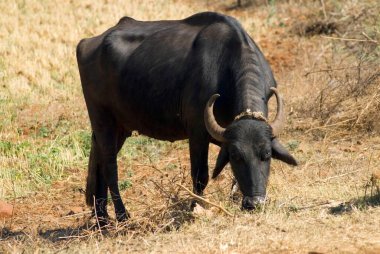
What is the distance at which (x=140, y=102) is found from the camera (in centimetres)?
766

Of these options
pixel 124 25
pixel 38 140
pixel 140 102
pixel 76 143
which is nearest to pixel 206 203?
pixel 140 102

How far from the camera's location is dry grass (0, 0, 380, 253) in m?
5.86

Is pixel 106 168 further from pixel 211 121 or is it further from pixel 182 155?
pixel 182 155

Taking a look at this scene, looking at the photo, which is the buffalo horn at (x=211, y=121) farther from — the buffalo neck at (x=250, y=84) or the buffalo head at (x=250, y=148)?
the buffalo neck at (x=250, y=84)

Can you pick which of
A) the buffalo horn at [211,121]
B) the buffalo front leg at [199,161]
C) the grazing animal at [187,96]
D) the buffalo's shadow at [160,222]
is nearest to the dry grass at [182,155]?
the buffalo's shadow at [160,222]

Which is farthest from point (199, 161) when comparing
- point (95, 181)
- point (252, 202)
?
point (95, 181)

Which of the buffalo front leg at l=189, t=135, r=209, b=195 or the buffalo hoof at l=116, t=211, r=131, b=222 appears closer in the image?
the buffalo front leg at l=189, t=135, r=209, b=195

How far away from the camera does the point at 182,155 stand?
412 inches

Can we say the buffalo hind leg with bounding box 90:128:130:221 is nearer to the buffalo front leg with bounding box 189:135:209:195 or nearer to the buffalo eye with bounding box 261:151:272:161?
the buffalo front leg with bounding box 189:135:209:195

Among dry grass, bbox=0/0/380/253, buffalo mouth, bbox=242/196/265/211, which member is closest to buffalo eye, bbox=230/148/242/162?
buffalo mouth, bbox=242/196/265/211

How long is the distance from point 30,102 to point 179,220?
770cm

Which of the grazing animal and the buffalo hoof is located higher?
the grazing animal

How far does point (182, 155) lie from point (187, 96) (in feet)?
Answer: 11.3

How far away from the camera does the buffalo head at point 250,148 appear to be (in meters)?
6.20
